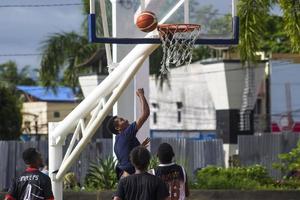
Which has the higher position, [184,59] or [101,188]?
[184,59]

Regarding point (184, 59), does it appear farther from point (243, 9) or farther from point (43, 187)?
point (243, 9)

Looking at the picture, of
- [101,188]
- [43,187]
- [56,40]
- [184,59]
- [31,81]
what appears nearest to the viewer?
[43,187]

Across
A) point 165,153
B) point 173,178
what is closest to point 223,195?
point 173,178

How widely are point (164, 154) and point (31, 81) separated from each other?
241 feet

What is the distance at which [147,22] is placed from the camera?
12.6m

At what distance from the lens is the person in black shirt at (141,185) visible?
8.90 meters

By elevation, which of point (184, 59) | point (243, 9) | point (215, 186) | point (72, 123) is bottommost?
point (215, 186)

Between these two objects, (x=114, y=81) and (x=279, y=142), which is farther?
(x=279, y=142)

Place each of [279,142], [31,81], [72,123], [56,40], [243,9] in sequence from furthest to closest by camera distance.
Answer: [31,81], [56,40], [279,142], [243,9], [72,123]

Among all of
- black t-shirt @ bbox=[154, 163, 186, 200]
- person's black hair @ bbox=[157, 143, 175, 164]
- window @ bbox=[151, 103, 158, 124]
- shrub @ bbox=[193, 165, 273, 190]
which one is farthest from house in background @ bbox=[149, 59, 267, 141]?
person's black hair @ bbox=[157, 143, 175, 164]

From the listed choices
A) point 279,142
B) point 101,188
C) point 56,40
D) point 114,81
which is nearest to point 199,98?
point 56,40

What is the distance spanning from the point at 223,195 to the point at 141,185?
28.5 feet

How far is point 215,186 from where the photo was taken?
59.3ft

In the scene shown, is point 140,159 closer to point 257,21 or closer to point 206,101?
point 257,21
